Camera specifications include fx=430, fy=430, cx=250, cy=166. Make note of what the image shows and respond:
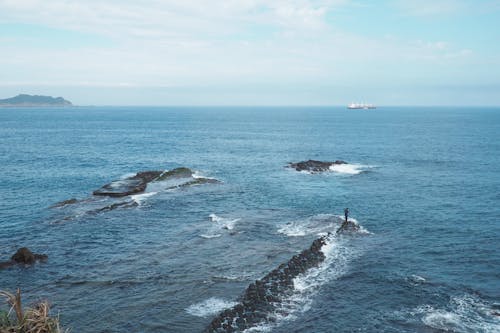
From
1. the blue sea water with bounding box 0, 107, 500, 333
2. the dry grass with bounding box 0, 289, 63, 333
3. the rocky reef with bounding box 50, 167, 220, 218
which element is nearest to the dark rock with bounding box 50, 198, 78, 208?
the rocky reef with bounding box 50, 167, 220, 218

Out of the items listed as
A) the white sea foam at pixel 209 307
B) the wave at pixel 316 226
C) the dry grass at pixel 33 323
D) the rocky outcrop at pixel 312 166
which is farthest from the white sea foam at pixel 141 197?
the dry grass at pixel 33 323

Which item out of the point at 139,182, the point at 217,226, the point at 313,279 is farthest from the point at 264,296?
the point at 139,182

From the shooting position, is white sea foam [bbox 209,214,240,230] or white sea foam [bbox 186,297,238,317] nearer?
white sea foam [bbox 186,297,238,317]

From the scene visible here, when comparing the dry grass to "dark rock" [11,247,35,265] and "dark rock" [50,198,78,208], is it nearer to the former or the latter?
"dark rock" [11,247,35,265]

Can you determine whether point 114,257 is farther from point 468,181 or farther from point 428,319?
point 468,181

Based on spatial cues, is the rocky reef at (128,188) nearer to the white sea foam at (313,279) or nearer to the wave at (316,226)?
the wave at (316,226)

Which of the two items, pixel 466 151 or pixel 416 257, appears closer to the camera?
pixel 416 257

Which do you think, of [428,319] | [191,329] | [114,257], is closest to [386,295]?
[428,319]
